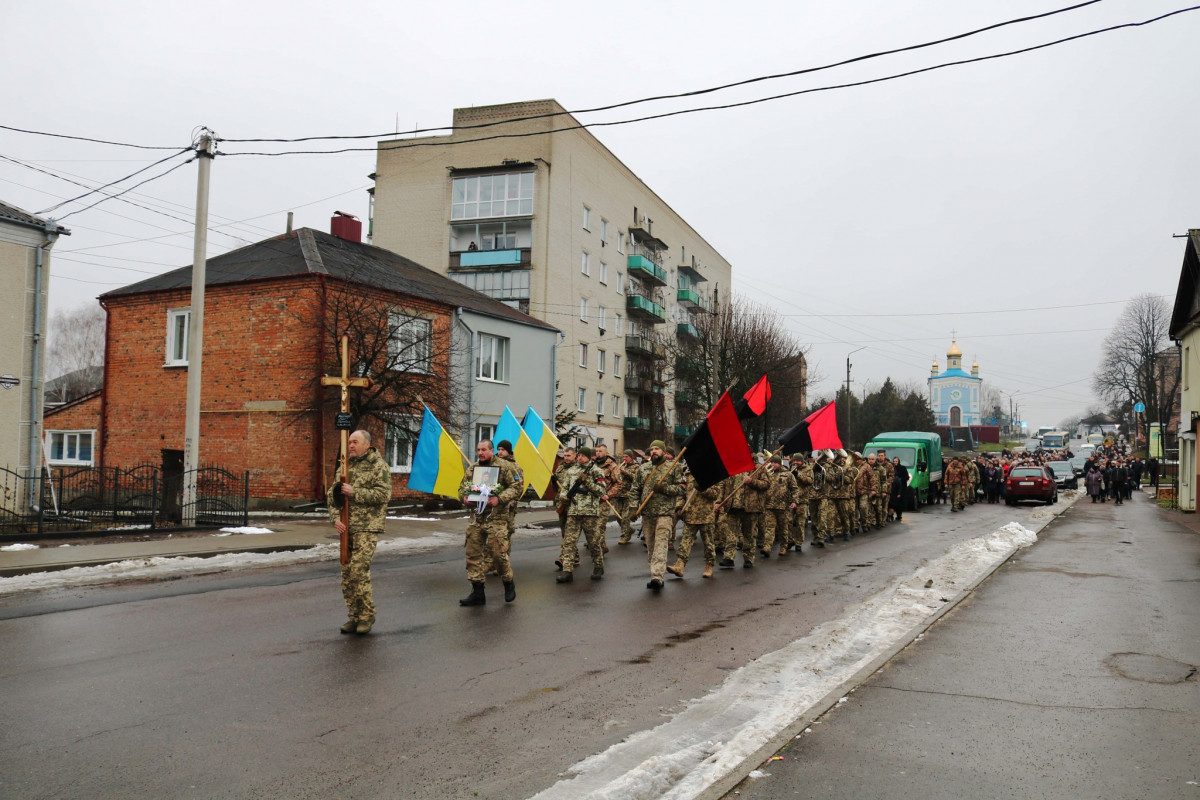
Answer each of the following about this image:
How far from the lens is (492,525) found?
9.25 m

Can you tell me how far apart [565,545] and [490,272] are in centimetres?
3794

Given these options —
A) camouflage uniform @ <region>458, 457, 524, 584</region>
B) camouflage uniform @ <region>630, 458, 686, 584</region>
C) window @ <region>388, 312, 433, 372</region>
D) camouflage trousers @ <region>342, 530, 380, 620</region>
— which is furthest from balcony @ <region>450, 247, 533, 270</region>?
camouflage trousers @ <region>342, 530, 380, 620</region>

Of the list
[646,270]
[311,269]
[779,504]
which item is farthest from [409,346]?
[646,270]

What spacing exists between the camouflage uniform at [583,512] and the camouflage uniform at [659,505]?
630 millimetres

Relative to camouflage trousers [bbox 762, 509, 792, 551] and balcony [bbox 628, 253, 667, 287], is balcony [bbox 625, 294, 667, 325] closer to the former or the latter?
balcony [bbox 628, 253, 667, 287]

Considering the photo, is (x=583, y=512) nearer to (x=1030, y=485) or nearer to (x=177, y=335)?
(x=177, y=335)

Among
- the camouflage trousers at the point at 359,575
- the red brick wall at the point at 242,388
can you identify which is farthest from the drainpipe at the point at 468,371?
the camouflage trousers at the point at 359,575

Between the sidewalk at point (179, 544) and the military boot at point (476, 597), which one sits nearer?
the military boot at point (476, 597)

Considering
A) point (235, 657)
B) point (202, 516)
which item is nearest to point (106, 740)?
point (235, 657)

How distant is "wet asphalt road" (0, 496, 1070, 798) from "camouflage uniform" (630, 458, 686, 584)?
0.39m

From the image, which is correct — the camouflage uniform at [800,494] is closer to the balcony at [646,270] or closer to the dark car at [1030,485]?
the dark car at [1030,485]

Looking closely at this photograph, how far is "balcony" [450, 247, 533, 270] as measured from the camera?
153ft

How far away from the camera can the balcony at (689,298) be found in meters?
66.2

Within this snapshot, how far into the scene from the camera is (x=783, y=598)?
1034 centimetres
